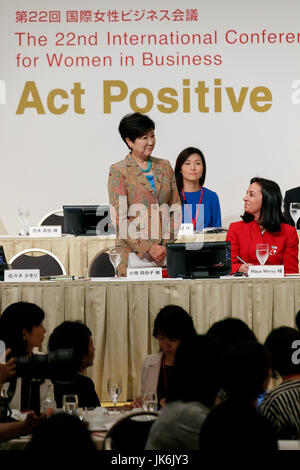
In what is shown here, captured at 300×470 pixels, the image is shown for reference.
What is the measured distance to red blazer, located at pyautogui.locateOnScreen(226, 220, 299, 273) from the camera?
15.0 ft

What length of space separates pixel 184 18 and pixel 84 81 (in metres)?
1.16

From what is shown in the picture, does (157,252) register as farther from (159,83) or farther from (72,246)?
(159,83)

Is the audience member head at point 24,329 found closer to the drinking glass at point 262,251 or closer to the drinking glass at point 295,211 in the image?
the drinking glass at point 262,251

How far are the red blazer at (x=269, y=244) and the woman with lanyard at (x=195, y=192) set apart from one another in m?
1.58

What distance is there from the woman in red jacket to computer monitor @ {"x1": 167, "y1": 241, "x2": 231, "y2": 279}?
0.42m

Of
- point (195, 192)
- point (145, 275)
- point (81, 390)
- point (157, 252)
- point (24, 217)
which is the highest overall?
point (195, 192)

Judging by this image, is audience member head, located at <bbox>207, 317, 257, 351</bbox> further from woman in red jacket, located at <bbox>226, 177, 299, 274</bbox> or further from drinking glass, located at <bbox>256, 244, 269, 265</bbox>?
woman in red jacket, located at <bbox>226, 177, 299, 274</bbox>

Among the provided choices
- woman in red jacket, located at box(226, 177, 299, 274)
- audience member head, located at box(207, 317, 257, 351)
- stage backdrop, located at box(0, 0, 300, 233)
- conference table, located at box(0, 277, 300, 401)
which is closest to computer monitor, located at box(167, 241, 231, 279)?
conference table, located at box(0, 277, 300, 401)

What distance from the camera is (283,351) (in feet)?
8.59

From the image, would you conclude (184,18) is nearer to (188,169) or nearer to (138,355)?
(188,169)

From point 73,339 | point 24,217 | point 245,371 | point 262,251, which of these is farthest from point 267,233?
point 245,371

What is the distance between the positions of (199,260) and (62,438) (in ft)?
8.67

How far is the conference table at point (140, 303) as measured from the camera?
4.10 m

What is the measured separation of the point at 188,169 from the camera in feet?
20.7
